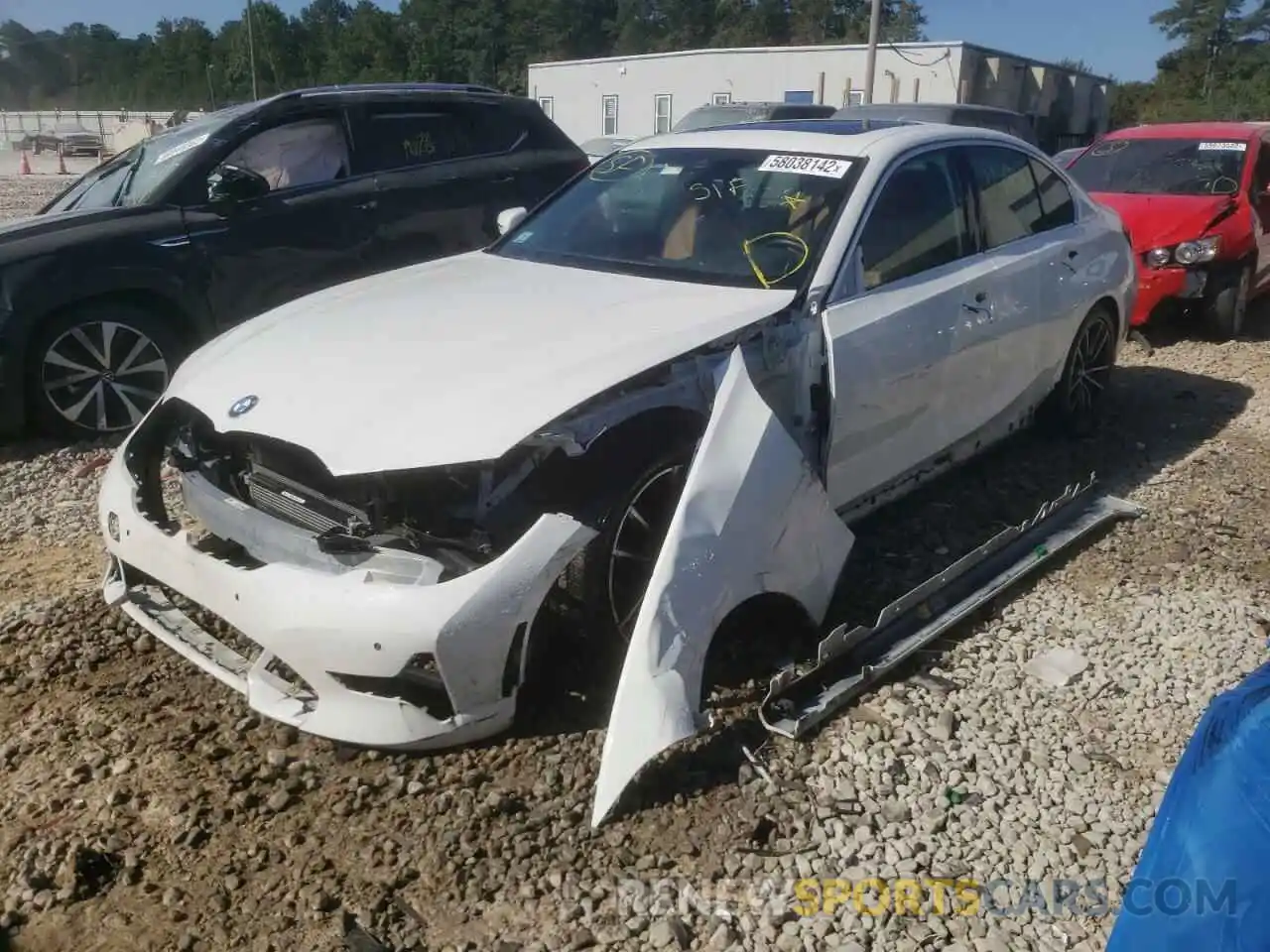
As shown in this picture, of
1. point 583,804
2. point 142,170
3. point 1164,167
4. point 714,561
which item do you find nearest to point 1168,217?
point 1164,167

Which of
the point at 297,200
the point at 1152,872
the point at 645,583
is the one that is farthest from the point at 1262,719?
the point at 297,200

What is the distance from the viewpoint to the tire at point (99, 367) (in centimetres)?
548

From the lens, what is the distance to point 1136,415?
21.5 ft

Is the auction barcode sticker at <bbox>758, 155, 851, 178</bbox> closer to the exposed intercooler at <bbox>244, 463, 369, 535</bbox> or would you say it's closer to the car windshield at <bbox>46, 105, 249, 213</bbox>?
the exposed intercooler at <bbox>244, 463, 369, 535</bbox>

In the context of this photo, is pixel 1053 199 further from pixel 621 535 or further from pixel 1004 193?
pixel 621 535

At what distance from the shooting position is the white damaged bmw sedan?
111 inches

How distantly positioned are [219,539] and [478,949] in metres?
1.48

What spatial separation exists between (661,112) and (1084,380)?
97.0ft

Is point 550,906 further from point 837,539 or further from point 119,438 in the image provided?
point 119,438

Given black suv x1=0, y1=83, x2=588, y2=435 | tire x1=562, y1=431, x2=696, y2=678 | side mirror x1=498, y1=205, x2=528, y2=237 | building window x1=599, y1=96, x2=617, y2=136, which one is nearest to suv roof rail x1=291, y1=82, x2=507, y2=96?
black suv x1=0, y1=83, x2=588, y2=435

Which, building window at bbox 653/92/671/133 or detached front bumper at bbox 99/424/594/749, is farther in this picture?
building window at bbox 653/92/671/133

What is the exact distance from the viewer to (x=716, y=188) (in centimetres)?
419

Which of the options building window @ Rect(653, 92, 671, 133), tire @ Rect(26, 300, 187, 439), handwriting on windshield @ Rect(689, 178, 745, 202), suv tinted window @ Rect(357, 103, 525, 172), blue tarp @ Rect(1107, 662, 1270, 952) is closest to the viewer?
blue tarp @ Rect(1107, 662, 1270, 952)

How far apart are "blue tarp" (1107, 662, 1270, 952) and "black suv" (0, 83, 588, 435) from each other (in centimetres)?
532
